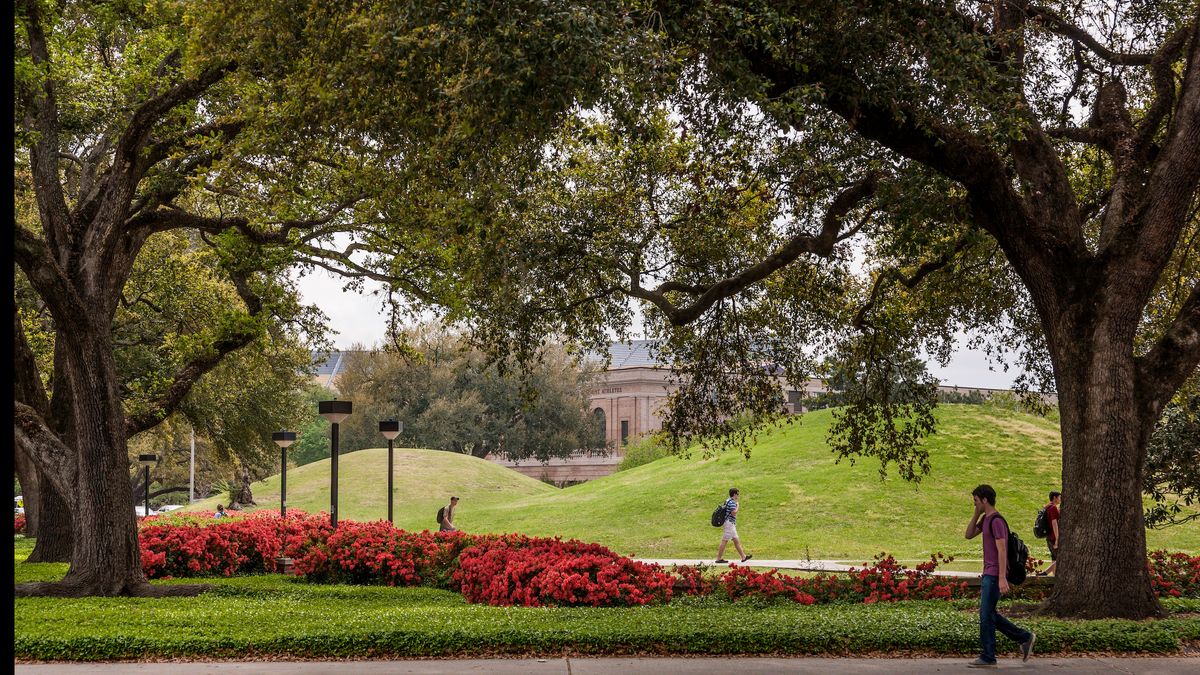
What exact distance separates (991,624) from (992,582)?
0.40 metres

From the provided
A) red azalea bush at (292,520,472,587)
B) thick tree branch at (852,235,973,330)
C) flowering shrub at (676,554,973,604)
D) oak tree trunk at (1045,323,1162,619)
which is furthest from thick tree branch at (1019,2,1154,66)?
red azalea bush at (292,520,472,587)

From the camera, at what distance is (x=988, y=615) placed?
9109mm

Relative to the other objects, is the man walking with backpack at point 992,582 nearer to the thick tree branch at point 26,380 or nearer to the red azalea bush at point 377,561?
the red azalea bush at point 377,561

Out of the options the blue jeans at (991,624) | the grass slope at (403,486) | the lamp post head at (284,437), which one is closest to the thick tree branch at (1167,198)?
the blue jeans at (991,624)

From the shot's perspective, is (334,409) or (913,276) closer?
(913,276)

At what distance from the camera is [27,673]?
8.93 meters

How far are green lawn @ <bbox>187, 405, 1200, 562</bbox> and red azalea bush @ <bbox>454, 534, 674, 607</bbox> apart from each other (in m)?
10.2

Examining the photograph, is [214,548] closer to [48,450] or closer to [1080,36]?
[48,450]

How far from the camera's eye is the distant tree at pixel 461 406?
203 ft

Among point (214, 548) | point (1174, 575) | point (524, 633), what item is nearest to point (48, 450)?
point (214, 548)

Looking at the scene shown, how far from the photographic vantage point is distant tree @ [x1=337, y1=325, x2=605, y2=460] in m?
61.9

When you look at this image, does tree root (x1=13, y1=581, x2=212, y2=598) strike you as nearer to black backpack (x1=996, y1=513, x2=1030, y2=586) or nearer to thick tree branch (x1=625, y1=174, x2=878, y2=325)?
thick tree branch (x1=625, y1=174, x2=878, y2=325)

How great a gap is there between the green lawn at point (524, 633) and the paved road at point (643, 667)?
30 cm

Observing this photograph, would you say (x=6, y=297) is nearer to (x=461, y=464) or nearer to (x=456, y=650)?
(x=456, y=650)
